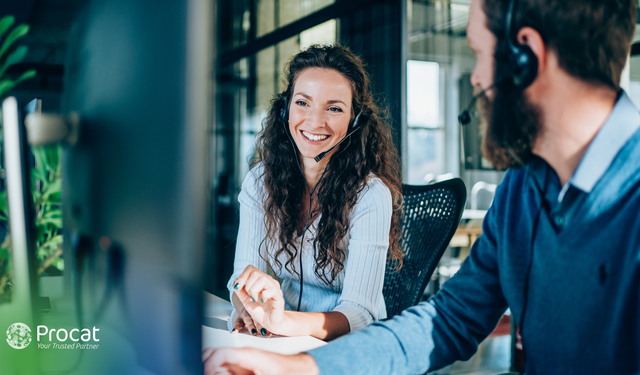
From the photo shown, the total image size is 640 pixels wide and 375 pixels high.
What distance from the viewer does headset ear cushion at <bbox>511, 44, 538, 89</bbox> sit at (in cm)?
62

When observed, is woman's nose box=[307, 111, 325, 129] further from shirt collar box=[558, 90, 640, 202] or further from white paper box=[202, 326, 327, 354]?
shirt collar box=[558, 90, 640, 202]

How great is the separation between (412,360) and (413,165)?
6.28m

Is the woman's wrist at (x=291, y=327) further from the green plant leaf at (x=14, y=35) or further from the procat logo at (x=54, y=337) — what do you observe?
the green plant leaf at (x=14, y=35)

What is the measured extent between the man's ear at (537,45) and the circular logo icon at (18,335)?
63 centimetres

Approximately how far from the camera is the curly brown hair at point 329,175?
3.96 feet

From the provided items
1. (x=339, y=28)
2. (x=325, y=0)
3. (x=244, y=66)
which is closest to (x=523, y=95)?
(x=339, y=28)

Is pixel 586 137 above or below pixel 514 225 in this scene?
above

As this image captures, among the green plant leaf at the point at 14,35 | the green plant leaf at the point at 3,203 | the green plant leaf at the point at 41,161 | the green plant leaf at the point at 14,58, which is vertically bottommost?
the green plant leaf at the point at 3,203

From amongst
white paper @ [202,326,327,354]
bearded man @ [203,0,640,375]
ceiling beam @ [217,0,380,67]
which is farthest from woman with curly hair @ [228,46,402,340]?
ceiling beam @ [217,0,380,67]

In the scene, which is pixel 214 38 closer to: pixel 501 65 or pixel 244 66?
pixel 501 65

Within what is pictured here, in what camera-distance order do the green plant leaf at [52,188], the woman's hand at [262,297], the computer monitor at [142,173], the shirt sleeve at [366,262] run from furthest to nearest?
the shirt sleeve at [366,262], the woman's hand at [262,297], the green plant leaf at [52,188], the computer monitor at [142,173]

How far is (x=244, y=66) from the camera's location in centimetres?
479

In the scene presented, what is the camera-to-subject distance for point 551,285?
26.6 inches

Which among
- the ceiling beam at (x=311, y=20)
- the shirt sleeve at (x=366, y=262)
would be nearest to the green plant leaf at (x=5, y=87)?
the shirt sleeve at (x=366, y=262)
